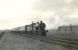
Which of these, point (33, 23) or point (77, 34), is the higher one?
point (33, 23)

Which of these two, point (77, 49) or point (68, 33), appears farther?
point (68, 33)

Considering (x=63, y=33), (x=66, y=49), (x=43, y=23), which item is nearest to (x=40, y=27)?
(x=43, y=23)

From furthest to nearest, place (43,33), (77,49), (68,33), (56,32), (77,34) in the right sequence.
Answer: (43,33) → (56,32) → (68,33) → (77,34) → (77,49)

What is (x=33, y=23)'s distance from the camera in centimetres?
5191

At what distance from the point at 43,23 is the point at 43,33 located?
3466 mm

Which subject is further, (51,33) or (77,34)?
(51,33)

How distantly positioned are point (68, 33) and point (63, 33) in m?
1.71

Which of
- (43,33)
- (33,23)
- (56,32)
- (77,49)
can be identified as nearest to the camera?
(77,49)

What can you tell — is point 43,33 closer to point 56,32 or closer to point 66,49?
point 56,32

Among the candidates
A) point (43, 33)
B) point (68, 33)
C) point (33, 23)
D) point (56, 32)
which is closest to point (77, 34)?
point (68, 33)

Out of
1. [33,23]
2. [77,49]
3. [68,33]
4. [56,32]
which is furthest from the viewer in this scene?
[33,23]

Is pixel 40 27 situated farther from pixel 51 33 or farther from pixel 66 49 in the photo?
pixel 66 49

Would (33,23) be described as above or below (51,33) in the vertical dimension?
above

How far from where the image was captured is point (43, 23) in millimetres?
44281
